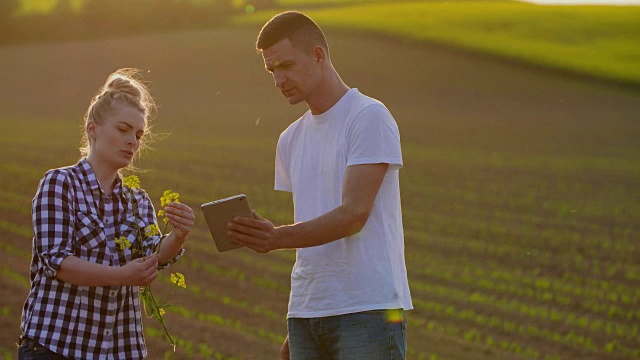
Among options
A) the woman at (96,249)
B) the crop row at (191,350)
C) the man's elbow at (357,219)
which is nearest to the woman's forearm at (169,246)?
the woman at (96,249)

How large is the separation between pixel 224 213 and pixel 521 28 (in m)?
41.2

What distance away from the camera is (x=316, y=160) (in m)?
4.10

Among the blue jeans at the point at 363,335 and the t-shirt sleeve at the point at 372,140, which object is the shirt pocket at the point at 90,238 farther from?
the t-shirt sleeve at the point at 372,140

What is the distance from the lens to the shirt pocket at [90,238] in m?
3.95

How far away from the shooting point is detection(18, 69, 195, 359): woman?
388 cm

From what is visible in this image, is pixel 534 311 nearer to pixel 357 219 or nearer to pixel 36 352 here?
pixel 357 219

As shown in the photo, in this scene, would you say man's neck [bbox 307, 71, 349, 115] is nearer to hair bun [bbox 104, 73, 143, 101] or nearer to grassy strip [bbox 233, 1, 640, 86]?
hair bun [bbox 104, 73, 143, 101]

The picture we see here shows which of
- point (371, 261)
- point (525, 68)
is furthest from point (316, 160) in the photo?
point (525, 68)

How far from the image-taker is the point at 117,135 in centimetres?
404

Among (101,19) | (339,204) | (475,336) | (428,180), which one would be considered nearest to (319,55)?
(339,204)

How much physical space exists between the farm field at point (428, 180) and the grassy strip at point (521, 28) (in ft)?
4.20

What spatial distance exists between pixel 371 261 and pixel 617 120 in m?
28.3

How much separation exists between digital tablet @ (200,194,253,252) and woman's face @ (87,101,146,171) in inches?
12.9

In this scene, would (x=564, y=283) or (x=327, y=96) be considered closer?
(x=327, y=96)
